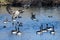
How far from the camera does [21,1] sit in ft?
39.0

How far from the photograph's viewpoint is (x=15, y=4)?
36.7ft

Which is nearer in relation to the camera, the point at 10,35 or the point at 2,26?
the point at 10,35

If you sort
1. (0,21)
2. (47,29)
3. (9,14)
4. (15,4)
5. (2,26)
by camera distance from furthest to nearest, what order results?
(15,4), (9,14), (0,21), (2,26), (47,29)

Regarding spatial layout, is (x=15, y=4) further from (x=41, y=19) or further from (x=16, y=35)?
(x=16, y=35)

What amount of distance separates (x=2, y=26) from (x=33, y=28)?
3.69 ft

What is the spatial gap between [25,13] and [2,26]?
6.09 feet

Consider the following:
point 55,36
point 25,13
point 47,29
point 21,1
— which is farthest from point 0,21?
point 21,1

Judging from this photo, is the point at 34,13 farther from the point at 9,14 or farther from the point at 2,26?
the point at 2,26

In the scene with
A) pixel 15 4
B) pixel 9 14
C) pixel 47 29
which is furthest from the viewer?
pixel 15 4

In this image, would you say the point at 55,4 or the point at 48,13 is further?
the point at 55,4

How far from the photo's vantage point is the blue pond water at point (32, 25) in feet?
22.0

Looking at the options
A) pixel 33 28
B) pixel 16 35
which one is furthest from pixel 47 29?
pixel 16 35

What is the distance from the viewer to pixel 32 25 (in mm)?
8070

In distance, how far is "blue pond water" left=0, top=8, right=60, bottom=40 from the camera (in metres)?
6.72
